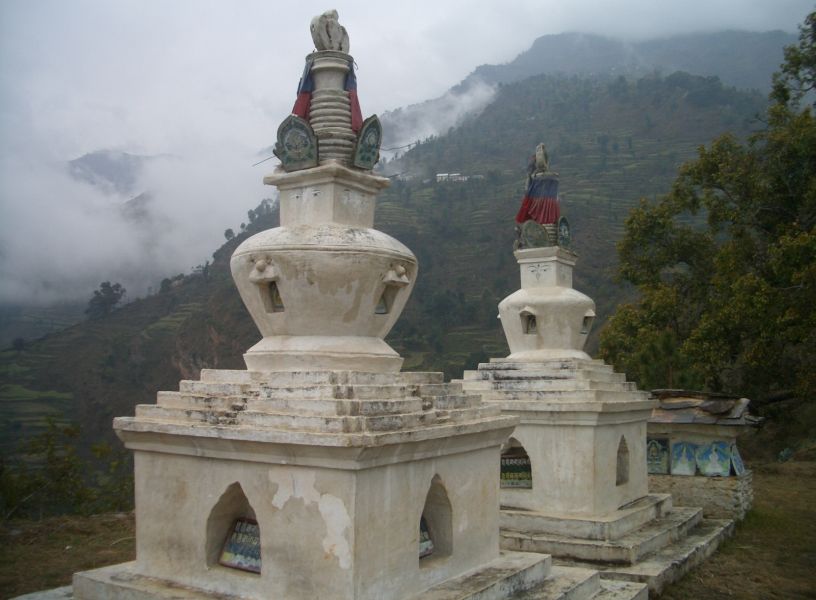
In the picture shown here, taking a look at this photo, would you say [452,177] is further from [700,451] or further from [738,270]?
[700,451]

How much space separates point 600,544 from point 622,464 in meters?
2.33

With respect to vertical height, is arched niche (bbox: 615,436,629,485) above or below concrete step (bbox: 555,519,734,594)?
above

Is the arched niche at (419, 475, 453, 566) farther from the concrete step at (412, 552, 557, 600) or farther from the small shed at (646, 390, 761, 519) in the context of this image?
the small shed at (646, 390, 761, 519)

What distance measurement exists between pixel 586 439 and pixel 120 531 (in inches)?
287

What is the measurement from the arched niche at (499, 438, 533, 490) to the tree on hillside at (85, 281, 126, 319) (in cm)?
5212

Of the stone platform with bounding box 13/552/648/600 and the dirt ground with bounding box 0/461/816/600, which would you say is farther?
the dirt ground with bounding box 0/461/816/600

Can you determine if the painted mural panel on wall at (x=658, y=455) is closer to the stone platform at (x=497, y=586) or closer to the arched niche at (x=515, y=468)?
the arched niche at (x=515, y=468)

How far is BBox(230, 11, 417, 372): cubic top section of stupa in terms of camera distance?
273 inches

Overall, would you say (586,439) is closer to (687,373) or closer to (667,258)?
(687,373)

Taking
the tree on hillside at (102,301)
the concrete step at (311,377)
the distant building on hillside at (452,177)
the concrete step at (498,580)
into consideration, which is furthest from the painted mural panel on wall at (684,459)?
the distant building on hillside at (452,177)

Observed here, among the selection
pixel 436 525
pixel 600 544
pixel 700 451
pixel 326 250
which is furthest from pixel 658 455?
pixel 326 250

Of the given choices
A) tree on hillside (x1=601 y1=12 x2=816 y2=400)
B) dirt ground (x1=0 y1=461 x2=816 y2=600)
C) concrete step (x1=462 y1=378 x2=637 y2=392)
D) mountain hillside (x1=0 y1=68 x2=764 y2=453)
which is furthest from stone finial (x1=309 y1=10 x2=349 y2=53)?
mountain hillside (x1=0 y1=68 x2=764 y2=453)

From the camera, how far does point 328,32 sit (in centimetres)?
762

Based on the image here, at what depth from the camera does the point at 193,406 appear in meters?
6.77
